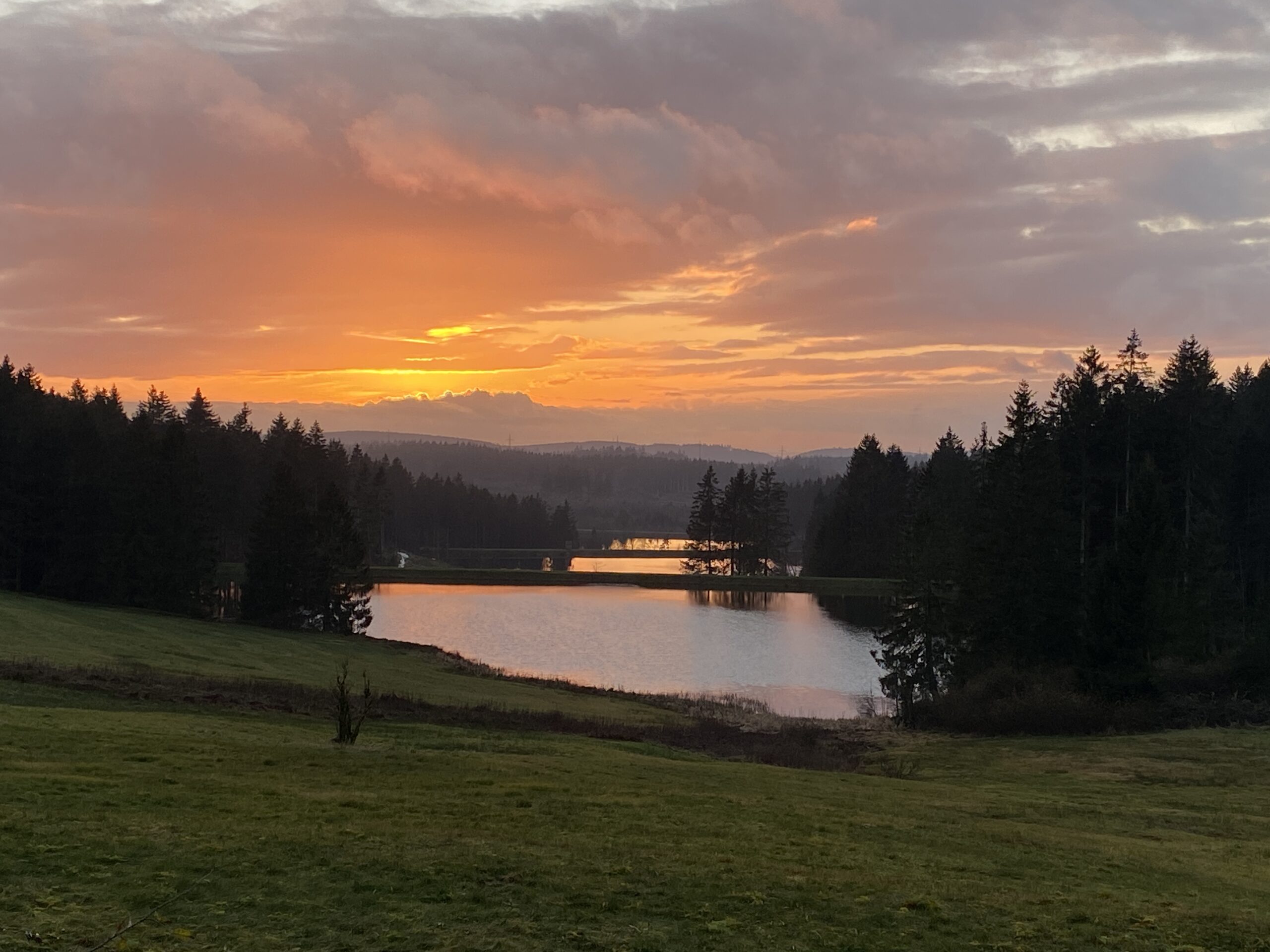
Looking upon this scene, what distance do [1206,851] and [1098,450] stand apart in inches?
2126

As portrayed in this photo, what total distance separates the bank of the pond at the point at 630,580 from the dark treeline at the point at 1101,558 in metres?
38.4

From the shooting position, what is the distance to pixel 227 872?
503 inches

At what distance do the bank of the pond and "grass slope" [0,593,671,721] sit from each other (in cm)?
6372

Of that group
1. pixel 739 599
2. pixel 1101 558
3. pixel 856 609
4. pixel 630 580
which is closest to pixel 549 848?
pixel 1101 558

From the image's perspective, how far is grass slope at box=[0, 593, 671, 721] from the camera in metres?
41.0

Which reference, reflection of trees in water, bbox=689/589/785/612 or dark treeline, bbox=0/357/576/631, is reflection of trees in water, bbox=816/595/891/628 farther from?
dark treeline, bbox=0/357/576/631

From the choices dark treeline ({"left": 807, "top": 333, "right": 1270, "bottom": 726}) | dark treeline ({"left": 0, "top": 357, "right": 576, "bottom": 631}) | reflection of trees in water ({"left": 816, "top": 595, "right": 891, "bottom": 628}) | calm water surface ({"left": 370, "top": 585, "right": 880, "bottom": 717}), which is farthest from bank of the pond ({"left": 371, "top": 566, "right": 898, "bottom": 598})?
dark treeline ({"left": 0, "top": 357, "right": 576, "bottom": 631})

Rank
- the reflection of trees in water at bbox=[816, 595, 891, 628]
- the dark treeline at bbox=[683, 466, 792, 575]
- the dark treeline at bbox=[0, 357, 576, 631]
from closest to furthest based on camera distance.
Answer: the dark treeline at bbox=[0, 357, 576, 631]
the reflection of trees in water at bbox=[816, 595, 891, 628]
the dark treeline at bbox=[683, 466, 792, 575]

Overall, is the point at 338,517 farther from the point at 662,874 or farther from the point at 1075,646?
the point at 662,874

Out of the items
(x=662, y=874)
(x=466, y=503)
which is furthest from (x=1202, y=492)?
(x=466, y=503)

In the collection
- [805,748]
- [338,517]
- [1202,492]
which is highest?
[1202,492]

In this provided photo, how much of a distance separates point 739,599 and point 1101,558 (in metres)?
62.3

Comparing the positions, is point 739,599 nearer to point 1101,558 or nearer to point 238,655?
point 1101,558

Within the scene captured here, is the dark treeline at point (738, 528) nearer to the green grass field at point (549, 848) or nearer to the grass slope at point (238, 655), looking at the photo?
the grass slope at point (238, 655)
